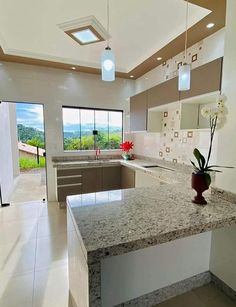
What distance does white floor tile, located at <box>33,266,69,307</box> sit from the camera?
158 centimetres

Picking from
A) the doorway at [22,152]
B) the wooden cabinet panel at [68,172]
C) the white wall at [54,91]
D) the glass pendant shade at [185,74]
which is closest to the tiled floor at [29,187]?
the doorway at [22,152]

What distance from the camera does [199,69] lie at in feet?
7.02

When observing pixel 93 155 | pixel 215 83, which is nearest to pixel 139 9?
pixel 215 83

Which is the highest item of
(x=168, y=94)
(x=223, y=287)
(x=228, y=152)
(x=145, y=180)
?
(x=168, y=94)

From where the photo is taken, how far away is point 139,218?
3.77ft

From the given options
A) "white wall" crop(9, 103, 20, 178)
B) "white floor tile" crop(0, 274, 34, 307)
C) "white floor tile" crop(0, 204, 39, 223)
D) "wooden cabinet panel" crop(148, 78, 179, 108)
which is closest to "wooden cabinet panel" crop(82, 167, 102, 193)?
"white floor tile" crop(0, 204, 39, 223)

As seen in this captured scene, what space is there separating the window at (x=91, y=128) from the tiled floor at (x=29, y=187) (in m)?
1.46

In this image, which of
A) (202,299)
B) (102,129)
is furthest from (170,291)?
(102,129)

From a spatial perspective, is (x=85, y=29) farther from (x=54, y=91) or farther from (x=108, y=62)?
(x=54, y=91)

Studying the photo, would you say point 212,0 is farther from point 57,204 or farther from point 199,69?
point 57,204

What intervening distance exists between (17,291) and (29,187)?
3767 millimetres

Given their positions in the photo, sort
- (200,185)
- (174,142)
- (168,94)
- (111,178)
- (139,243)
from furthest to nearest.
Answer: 1. (111,178)
2. (174,142)
3. (168,94)
4. (200,185)
5. (139,243)

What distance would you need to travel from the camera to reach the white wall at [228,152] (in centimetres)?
144

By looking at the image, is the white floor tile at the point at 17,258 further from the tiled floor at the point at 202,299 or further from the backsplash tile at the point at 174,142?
the backsplash tile at the point at 174,142
